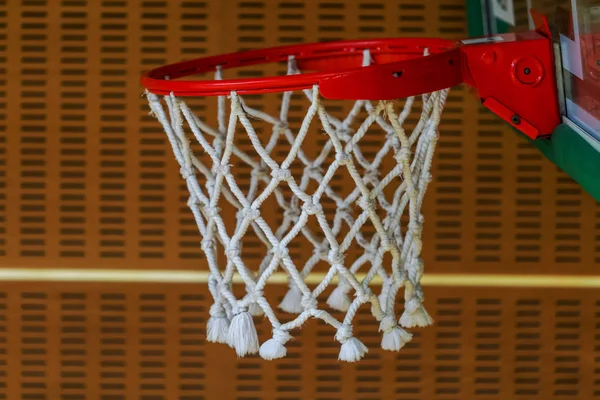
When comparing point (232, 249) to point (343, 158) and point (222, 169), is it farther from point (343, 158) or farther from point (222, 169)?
point (343, 158)

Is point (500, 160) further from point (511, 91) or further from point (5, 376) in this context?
point (5, 376)

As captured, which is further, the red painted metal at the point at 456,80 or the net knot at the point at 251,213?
the net knot at the point at 251,213

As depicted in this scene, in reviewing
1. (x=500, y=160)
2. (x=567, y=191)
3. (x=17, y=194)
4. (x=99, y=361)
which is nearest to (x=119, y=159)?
(x=17, y=194)

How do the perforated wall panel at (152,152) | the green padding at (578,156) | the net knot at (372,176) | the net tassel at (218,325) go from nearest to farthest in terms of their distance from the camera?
the green padding at (578,156) → the net tassel at (218,325) → the net knot at (372,176) → the perforated wall panel at (152,152)

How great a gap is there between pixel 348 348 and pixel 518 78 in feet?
1.83

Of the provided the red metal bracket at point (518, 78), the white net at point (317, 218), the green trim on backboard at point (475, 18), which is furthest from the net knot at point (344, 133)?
Result: the green trim on backboard at point (475, 18)

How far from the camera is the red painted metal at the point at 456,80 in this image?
1.00 meters

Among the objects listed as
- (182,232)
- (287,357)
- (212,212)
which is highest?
(212,212)

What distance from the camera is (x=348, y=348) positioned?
110 cm

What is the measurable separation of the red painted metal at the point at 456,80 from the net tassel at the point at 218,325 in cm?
41

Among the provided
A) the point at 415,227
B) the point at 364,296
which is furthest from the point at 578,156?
the point at 364,296

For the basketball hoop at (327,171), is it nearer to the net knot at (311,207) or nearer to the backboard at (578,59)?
the net knot at (311,207)

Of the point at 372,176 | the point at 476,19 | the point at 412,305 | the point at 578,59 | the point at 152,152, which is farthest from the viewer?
the point at 152,152

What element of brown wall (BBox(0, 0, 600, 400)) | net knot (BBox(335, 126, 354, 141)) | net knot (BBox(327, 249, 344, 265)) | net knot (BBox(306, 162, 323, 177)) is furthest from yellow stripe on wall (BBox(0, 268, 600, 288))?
net knot (BBox(327, 249, 344, 265))
